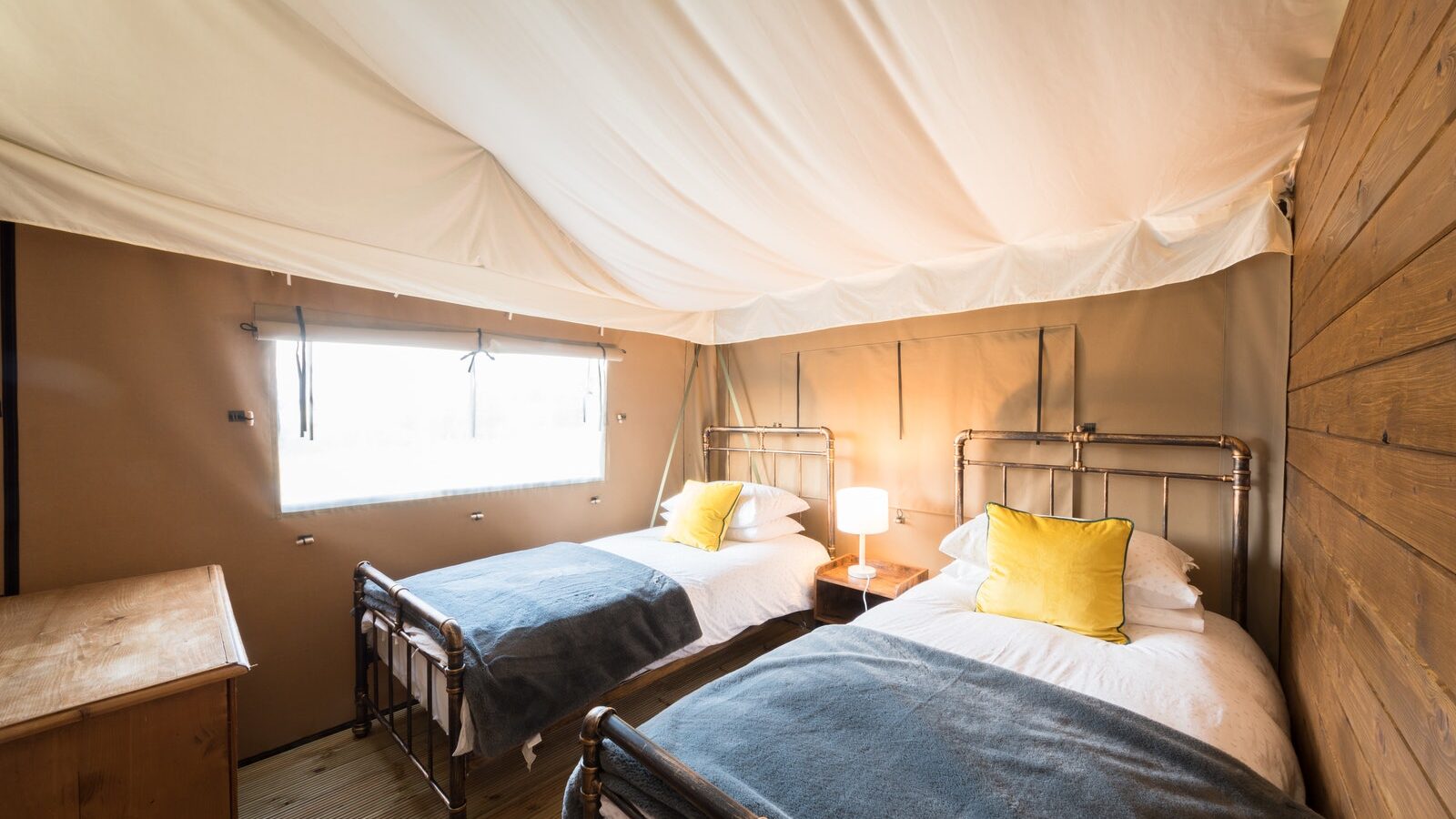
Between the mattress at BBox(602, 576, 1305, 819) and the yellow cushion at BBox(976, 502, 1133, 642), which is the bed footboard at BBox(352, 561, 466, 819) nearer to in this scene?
the mattress at BBox(602, 576, 1305, 819)

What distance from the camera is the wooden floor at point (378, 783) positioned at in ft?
6.55

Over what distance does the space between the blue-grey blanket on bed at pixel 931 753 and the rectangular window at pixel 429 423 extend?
6.73ft

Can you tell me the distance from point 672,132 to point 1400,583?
75.0 inches

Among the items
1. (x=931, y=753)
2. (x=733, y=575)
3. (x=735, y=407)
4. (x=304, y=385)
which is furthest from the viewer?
(x=735, y=407)

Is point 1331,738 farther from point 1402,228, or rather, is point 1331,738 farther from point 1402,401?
point 1402,228

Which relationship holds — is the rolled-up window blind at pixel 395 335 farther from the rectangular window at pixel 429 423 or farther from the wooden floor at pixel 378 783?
the wooden floor at pixel 378 783

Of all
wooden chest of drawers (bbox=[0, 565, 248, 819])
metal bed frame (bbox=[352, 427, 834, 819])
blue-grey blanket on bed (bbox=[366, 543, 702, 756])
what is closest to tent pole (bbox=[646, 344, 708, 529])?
metal bed frame (bbox=[352, 427, 834, 819])

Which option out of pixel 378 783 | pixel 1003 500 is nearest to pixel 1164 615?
pixel 1003 500

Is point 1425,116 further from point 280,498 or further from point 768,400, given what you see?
point 280,498

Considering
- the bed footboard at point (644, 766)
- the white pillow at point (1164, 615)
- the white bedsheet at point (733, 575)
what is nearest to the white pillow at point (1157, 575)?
the white pillow at point (1164, 615)

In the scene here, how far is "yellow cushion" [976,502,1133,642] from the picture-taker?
6.16 feet

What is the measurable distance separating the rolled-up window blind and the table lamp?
6.23 ft

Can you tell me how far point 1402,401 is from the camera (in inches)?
30.2

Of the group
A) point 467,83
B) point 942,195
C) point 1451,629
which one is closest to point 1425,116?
point 1451,629
